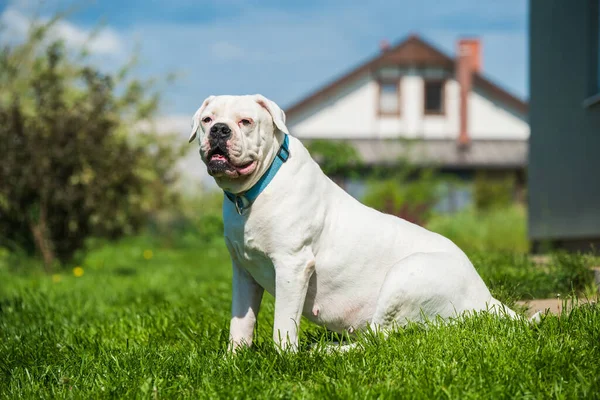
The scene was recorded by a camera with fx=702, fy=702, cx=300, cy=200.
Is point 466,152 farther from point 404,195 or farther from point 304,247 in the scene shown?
point 304,247

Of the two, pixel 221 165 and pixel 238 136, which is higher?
pixel 238 136

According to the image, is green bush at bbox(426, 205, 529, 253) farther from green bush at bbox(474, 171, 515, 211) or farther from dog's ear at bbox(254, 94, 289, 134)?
dog's ear at bbox(254, 94, 289, 134)

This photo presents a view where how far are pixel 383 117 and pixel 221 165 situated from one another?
80.7 feet

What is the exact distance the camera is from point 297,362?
320cm

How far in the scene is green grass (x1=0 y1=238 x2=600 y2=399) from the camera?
280 centimetres

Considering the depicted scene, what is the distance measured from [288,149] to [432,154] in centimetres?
2334

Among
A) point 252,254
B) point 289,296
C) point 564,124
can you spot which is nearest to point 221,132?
point 252,254

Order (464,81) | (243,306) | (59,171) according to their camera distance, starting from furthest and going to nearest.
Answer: (464,81) < (59,171) < (243,306)

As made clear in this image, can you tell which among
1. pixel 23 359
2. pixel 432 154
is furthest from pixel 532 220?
pixel 432 154

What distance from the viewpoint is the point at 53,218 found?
926 centimetres

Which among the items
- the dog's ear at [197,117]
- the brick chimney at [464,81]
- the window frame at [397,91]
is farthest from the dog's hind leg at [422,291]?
the window frame at [397,91]

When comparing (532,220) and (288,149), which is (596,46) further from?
(288,149)

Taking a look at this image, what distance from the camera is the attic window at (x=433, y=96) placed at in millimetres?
27781

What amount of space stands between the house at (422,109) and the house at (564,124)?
630 inches
